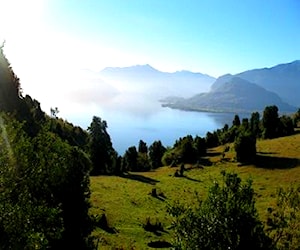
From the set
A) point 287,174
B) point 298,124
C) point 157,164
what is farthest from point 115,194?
point 298,124

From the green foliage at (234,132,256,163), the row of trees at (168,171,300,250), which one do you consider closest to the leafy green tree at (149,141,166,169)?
the green foliage at (234,132,256,163)

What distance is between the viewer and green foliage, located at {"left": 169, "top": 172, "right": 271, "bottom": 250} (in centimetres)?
1742

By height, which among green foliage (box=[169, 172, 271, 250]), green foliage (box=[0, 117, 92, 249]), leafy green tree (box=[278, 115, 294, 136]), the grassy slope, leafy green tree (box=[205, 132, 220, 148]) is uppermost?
leafy green tree (box=[278, 115, 294, 136])

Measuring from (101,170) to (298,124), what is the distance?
5524 centimetres

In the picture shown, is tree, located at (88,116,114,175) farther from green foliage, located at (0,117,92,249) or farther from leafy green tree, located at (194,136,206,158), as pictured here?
green foliage, located at (0,117,92,249)

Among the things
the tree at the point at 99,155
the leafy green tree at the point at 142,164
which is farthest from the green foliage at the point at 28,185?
the leafy green tree at the point at 142,164

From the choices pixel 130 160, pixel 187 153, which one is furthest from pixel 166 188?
pixel 130 160

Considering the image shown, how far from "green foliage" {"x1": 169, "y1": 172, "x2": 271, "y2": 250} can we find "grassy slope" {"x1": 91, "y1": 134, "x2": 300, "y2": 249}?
42.5 feet

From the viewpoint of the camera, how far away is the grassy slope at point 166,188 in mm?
37188

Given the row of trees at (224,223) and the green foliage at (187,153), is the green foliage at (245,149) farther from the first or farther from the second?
the row of trees at (224,223)

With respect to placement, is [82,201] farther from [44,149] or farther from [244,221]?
[244,221]

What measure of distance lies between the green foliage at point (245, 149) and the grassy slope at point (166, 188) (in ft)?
5.35

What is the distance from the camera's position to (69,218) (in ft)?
69.9

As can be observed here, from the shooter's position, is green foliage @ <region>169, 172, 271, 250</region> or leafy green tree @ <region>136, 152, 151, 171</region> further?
leafy green tree @ <region>136, 152, 151, 171</region>
